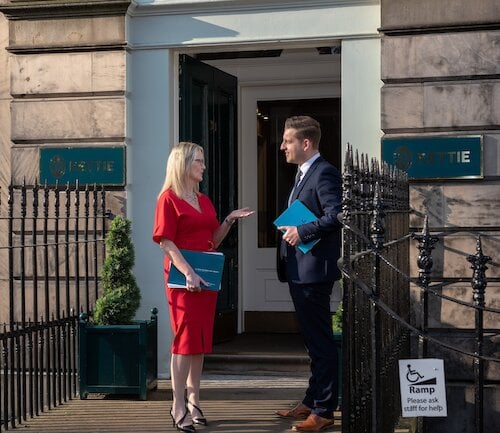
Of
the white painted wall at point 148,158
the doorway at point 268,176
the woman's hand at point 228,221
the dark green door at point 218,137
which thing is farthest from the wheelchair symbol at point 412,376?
the doorway at point 268,176

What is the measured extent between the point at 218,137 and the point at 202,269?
143 inches

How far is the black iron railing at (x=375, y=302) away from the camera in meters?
5.04

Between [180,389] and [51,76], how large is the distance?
3892 millimetres

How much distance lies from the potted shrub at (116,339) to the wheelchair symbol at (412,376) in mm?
3358

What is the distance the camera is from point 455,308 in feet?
27.3

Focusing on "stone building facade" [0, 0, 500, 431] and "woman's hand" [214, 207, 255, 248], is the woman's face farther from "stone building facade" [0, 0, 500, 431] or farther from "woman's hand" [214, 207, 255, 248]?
"stone building facade" [0, 0, 500, 431]

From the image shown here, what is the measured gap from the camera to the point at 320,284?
21.6 ft

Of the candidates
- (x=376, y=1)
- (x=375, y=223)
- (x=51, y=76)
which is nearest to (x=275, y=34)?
(x=376, y=1)

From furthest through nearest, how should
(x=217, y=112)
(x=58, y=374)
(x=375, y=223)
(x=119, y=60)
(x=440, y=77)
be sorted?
(x=217, y=112) → (x=119, y=60) → (x=440, y=77) → (x=58, y=374) → (x=375, y=223)

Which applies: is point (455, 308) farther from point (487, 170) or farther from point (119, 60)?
point (119, 60)

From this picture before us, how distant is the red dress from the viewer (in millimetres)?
6523

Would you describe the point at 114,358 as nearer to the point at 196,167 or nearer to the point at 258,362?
the point at 258,362

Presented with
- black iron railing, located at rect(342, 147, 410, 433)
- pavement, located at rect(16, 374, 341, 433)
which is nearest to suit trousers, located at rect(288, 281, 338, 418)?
pavement, located at rect(16, 374, 341, 433)

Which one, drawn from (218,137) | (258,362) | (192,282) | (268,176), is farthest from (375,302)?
(268,176)
